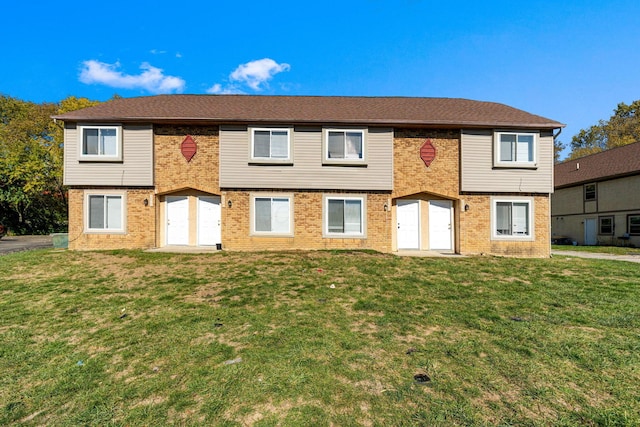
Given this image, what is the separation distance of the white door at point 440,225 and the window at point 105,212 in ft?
43.9

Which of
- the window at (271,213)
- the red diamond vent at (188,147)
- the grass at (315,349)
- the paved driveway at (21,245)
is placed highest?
the red diamond vent at (188,147)

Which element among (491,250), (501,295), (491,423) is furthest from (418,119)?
(491,423)

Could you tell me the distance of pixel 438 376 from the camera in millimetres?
3639

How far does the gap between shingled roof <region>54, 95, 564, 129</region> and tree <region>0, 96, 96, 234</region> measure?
57.3ft

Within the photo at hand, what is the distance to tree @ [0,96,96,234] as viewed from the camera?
2455 cm

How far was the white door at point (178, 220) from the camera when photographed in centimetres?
1285

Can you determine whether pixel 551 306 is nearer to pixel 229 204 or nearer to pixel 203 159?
pixel 229 204

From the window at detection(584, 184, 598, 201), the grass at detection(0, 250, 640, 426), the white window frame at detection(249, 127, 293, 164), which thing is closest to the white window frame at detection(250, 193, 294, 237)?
the white window frame at detection(249, 127, 293, 164)

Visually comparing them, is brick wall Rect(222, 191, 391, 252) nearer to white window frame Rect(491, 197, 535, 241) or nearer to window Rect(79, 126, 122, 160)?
white window frame Rect(491, 197, 535, 241)

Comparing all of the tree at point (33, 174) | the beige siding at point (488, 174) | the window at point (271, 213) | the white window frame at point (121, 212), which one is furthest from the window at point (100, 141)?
the tree at point (33, 174)

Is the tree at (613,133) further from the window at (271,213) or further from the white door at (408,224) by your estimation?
the window at (271,213)

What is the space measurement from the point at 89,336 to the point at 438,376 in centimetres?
A: 560

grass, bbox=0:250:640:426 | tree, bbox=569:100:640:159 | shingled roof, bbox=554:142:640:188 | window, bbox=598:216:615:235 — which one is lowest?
grass, bbox=0:250:640:426

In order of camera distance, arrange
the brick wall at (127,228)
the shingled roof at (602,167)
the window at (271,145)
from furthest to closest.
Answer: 1. the shingled roof at (602,167)
2. the window at (271,145)
3. the brick wall at (127,228)
